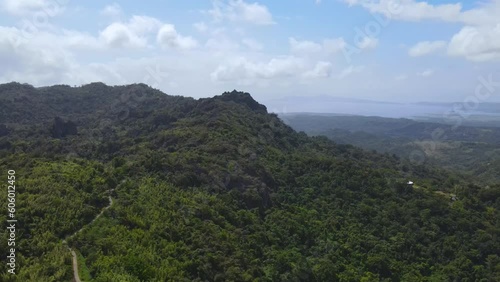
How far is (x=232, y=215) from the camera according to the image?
5516cm

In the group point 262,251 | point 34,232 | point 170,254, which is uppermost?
point 34,232

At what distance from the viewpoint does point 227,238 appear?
4797cm

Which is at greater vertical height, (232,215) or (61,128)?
(61,128)

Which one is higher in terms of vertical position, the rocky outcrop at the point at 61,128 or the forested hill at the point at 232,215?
the rocky outcrop at the point at 61,128

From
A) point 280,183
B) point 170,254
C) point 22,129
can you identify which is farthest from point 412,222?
point 22,129

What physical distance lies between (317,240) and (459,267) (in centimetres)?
1889

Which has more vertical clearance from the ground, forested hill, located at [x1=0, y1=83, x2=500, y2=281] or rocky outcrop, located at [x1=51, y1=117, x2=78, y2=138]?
rocky outcrop, located at [x1=51, y1=117, x2=78, y2=138]

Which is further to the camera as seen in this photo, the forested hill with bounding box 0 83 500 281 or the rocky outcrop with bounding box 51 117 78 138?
the rocky outcrop with bounding box 51 117 78 138

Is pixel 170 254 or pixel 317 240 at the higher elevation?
pixel 170 254

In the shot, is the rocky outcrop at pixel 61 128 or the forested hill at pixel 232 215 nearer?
the forested hill at pixel 232 215

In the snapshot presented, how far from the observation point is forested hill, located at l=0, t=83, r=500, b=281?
123 feet

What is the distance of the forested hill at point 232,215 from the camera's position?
123 ft

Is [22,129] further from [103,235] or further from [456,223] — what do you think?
[456,223]

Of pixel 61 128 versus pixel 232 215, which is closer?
pixel 232 215
